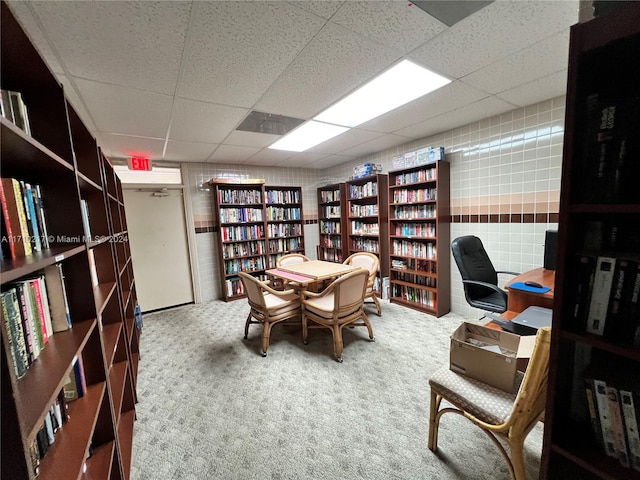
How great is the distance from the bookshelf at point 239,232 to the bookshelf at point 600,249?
4.06 meters

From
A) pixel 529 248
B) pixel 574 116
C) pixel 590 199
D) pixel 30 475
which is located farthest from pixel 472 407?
pixel 529 248

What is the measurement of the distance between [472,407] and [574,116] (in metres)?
1.27

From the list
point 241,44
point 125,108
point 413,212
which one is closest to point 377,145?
point 413,212

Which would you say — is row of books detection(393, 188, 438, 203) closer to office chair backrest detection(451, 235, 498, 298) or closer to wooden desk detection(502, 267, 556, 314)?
office chair backrest detection(451, 235, 498, 298)

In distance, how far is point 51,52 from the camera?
1377 mm

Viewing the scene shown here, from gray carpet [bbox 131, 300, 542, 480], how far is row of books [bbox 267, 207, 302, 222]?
2.30 meters

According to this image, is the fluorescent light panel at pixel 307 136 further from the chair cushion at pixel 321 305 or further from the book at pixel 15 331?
the book at pixel 15 331

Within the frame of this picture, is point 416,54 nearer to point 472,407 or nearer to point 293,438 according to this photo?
point 472,407

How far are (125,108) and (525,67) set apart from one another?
3.10 meters

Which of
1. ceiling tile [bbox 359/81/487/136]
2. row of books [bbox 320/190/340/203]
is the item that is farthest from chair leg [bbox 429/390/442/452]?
row of books [bbox 320/190/340/203]

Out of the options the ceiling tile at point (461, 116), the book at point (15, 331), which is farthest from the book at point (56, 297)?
the ceiling tile at point (461, 116)

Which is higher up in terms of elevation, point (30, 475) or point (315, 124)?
point (315, 124)

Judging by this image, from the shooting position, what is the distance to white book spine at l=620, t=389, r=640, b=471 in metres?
0.77

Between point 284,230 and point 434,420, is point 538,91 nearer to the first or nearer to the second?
point 434,420
